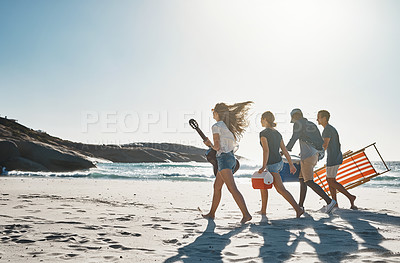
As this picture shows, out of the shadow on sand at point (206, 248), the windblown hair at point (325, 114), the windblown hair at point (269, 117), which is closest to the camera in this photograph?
the shadow on sand at point (206, 248)

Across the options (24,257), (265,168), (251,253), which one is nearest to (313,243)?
(251,253)

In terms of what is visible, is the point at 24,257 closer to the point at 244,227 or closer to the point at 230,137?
the point at 244,227

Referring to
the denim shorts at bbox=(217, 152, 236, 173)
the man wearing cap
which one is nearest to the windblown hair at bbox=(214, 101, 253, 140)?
the denim shorts at bbox=(217, 152, 236, 173)

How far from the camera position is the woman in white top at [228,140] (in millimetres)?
4824

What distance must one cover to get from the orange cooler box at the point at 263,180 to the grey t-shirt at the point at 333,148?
70.1 inches

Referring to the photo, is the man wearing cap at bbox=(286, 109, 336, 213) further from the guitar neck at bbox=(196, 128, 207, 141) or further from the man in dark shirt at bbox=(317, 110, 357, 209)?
the guitar neck at bbox=(196, 128, 207, 141)

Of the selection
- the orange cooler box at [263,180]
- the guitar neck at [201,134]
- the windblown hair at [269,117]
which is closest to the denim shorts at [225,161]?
the guitar neck at [201,134]

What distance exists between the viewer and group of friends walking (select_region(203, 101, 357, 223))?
4.88 metres

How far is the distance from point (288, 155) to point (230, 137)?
1.10 meters

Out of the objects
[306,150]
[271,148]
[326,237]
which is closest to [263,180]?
[271,148]

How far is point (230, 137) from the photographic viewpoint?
194 inches

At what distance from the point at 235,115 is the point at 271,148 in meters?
0.80

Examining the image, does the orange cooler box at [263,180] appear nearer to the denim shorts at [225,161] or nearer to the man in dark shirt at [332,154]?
the denim shorts at [225,161]

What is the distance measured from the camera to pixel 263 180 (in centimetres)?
520
